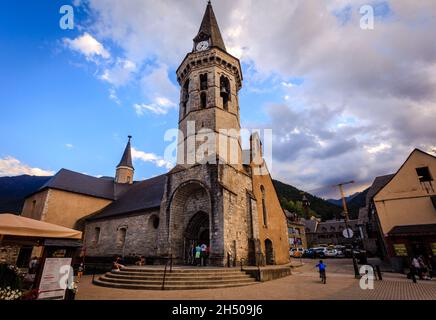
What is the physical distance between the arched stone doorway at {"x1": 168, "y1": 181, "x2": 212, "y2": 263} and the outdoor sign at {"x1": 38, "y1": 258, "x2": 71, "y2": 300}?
963cm

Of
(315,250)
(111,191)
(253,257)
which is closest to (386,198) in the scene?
(253,257)

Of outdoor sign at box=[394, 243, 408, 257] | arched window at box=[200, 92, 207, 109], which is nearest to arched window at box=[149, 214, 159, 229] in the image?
arched window at box=[200, 92, 207, 109]

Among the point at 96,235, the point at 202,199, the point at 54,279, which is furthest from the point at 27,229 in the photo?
the point at 96,235

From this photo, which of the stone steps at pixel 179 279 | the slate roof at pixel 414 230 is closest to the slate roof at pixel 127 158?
the stone steps at pixel 179 279

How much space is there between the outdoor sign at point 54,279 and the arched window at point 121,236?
1540 centimetres

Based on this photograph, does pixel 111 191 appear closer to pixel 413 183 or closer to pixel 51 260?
pixel 51 260

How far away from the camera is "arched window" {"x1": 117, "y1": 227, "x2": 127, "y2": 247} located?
19.4 meters

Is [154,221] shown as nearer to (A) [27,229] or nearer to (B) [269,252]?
(B) [269,252]

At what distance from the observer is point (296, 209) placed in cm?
7038

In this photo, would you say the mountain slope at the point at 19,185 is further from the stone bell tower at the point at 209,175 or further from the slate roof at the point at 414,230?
the slate roof at the point at 414,230

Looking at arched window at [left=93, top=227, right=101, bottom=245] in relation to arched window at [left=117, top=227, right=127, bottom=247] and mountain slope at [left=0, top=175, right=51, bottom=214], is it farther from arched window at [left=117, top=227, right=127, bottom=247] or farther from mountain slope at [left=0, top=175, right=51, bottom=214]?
mountain slope at [left=0, top=175, right=51, bottom=214]

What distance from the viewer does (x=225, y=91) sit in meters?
18.1

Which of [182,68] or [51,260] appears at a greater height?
[182,68]
